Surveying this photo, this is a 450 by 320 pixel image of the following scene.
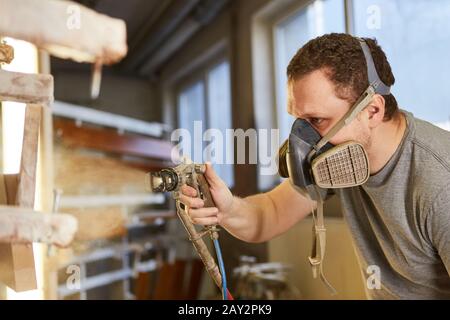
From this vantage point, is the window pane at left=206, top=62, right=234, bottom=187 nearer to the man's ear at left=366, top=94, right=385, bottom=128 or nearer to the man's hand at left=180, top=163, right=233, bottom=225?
the man's hand at left=180, top=163, right=233, bottom=225

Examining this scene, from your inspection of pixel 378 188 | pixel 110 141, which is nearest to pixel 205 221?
pixel 378 188

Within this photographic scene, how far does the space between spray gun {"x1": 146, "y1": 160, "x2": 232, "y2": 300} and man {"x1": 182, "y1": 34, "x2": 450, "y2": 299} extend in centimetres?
1

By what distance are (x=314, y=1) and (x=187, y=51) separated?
289 millimetres

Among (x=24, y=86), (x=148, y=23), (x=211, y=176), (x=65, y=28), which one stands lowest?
(x=211, y=176)

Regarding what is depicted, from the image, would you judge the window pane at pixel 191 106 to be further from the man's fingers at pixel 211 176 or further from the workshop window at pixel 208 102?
the man's fingers at pixel 211 176

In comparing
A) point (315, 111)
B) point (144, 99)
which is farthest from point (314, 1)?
point (144, 99)

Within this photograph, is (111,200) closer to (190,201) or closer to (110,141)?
(110,141)

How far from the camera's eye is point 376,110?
0.62m

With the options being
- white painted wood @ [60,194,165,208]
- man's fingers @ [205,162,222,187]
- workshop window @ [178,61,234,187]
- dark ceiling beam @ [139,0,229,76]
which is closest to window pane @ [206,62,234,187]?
workshop window @ [178,61,234,187]

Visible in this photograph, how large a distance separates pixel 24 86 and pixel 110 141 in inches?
36.9

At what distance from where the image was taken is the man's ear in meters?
0.61

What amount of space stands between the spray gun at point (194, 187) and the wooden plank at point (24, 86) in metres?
0.18

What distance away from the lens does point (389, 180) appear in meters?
0.66

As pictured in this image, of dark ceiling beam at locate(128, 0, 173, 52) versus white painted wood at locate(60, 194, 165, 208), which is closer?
dark ceiling beam at locate(128, 0, 173, 52)
